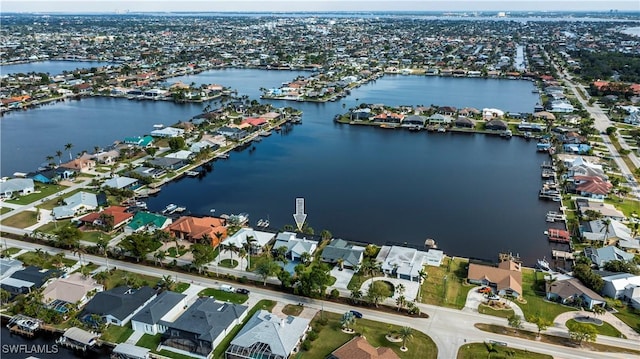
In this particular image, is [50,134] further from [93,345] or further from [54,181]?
[93,345]

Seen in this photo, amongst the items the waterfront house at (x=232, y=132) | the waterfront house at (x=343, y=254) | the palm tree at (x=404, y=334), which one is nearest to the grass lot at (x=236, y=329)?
the waterfront house at (x=343, y=254)

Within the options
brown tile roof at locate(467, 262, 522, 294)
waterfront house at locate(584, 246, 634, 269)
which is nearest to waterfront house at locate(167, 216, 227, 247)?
brown tile roof at locate(467, 262, 522, 294)

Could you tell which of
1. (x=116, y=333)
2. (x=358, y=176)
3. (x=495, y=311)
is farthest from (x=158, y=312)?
(x=358, y=176)

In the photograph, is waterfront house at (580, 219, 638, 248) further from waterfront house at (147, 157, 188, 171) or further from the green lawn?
the green lawn

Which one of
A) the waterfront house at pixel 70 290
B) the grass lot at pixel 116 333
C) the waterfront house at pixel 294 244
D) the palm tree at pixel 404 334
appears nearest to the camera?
the palm tree at pixel 404 334

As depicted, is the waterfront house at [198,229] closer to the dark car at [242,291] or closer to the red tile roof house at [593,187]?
the dark car at [242,291]

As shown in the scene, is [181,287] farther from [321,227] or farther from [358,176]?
[358,176]
